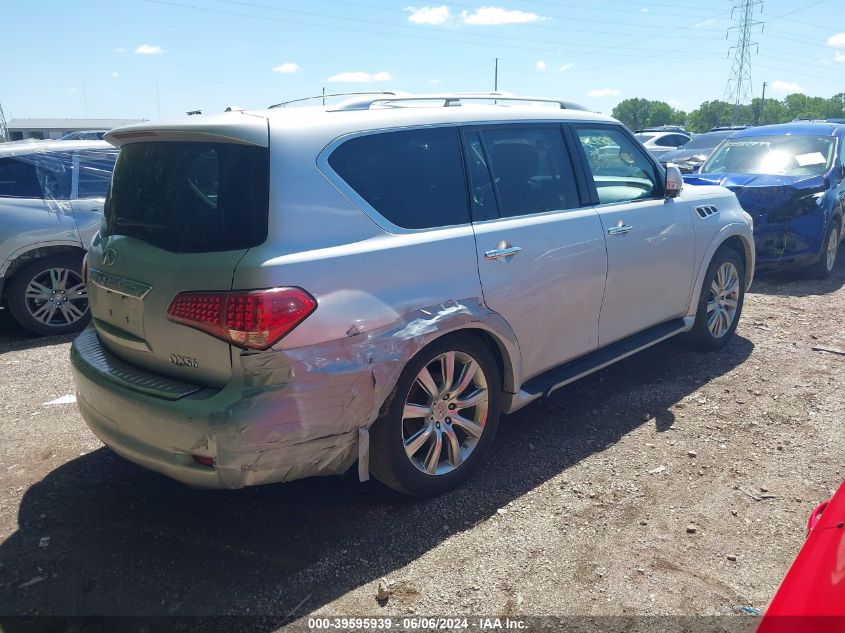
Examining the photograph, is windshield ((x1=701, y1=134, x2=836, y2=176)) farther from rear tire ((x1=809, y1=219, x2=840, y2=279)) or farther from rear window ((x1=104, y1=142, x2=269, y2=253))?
rear window ((x1=104, y1=142, x2=269, y2=253))

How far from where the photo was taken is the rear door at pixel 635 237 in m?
4.34

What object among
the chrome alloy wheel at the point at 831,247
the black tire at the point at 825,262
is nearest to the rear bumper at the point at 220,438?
the black tire at the point at 825,262

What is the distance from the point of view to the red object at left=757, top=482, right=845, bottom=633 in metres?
1.55

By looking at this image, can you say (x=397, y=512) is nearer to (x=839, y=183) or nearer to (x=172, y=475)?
(x=172, y=475)

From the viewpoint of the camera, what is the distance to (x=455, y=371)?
3.50m

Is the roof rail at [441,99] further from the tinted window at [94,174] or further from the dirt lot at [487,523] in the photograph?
the tinted window at [94,174]

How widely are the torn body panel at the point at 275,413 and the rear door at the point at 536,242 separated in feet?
1.87

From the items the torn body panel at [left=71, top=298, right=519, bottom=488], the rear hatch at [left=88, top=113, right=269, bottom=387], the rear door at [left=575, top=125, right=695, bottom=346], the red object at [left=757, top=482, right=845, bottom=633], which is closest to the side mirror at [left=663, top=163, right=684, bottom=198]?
the rear door at [left=575, top=125, right=695, bottom=346]

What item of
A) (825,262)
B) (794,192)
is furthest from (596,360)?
(825,262)

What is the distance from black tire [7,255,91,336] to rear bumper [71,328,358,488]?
392cm

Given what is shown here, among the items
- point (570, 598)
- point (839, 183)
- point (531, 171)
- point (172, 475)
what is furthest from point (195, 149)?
point (839, 183)

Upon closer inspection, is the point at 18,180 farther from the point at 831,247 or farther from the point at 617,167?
the point at 831,247

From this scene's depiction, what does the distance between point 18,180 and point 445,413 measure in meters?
5.26

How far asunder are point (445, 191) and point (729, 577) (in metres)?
2.15
